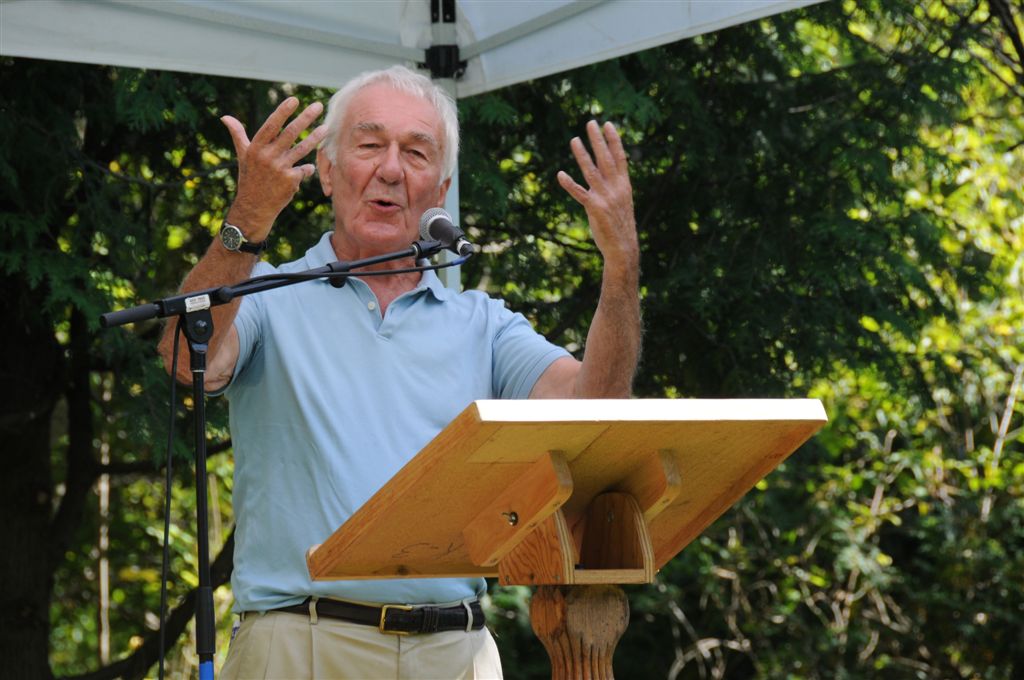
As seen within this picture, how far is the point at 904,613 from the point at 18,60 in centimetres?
525

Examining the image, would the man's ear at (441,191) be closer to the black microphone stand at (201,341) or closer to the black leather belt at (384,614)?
the black microphone stand at (201,341)

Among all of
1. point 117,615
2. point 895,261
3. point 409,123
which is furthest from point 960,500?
point 409,123

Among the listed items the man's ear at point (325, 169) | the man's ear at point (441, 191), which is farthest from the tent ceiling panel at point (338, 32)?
the man's ear at point (441, 191)

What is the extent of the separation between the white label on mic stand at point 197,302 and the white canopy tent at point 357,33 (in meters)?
1.59

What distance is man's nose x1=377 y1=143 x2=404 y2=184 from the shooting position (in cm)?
260

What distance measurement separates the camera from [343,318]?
2.49 metres

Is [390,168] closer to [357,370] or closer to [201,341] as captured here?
[357,370]

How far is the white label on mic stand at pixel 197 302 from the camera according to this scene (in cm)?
195

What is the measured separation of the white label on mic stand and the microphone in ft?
1.40

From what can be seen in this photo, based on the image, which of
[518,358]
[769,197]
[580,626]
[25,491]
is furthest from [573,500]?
[25,491]

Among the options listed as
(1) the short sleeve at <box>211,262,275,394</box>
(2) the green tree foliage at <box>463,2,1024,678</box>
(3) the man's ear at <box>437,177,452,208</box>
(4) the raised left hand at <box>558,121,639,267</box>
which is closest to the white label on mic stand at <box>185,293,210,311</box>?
(1) the short sleeve at <box>211,262,275,394</box>

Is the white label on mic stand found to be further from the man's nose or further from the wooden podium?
the man's nose

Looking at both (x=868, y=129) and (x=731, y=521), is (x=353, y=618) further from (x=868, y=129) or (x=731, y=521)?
(x=731, y=521)

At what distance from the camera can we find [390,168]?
261 cm
